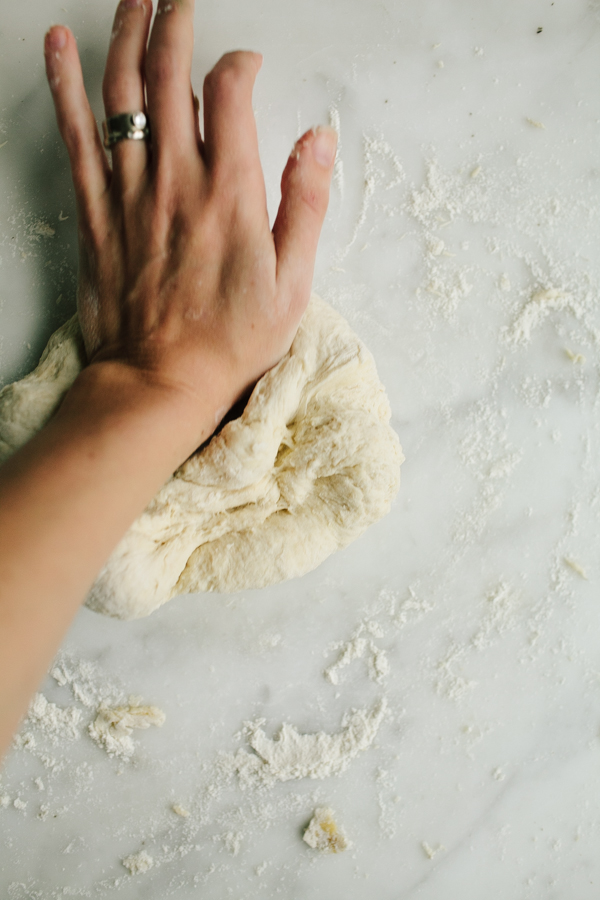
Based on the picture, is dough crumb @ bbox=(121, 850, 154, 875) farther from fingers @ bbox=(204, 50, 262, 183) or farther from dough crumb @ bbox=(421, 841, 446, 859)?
fingers @ bbox=(204, 50, 262, 183)

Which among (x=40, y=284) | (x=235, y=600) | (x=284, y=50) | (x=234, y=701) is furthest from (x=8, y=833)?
(x=284, y=50)

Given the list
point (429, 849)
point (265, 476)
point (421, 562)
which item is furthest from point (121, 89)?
point (429, 849)

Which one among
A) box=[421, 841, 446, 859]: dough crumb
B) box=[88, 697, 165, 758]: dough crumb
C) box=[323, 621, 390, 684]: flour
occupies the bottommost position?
box=[421, 841, 446, 859]: dough crumb

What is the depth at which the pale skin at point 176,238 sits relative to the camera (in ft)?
2.62

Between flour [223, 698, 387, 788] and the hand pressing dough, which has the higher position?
the hand pressing dough

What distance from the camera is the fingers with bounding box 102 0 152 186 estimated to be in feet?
2.81

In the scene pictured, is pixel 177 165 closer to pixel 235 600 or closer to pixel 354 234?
Result: pixel 354 234

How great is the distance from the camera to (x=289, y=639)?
42.3 inches

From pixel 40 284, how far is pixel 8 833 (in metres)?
1.00

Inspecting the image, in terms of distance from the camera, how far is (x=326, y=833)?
108 cm

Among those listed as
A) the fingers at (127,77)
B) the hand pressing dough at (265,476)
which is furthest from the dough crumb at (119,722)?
the fingers at (127,77)

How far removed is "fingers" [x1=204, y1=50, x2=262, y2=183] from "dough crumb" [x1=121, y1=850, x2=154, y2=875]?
1176mm

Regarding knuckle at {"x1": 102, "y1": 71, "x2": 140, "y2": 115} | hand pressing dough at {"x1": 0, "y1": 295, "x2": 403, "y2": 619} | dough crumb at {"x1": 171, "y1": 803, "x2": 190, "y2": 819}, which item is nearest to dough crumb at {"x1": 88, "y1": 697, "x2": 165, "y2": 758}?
dough crumb at {"x1": 171, "y1": 803, "x2": 190, "y2": 819}

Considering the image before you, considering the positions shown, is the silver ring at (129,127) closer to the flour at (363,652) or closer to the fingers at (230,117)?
the fingers at (230,117)
